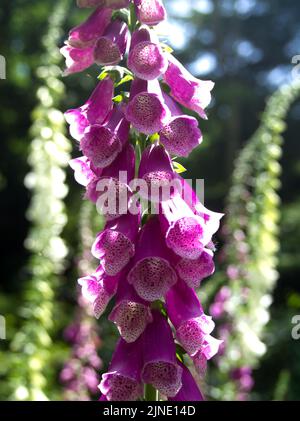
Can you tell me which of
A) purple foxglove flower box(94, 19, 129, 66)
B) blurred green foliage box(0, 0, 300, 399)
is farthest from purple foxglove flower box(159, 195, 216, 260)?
blurred green foliage box(0, 0, 300, 399)

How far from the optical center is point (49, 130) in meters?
3.70

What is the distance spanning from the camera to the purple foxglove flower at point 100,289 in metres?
1.28

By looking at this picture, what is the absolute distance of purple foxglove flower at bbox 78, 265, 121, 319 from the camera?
4.21 ft

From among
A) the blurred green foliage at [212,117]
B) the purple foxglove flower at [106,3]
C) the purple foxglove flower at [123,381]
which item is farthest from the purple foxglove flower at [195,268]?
the blurred green foliage at [212,117]

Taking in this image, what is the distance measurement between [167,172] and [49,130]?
261 centimetres

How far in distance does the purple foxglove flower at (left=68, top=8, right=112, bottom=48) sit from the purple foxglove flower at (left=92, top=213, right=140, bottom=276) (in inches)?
17.5

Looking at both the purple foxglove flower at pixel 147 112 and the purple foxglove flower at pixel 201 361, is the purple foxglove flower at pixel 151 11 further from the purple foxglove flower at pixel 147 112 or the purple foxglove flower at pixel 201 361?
the purple foxglove flower at pixel 201 361

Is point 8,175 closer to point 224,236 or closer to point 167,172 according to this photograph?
point 224,236

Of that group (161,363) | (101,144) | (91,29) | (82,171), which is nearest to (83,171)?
(82,171)

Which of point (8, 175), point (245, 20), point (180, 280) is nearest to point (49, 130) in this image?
point (180, 280)

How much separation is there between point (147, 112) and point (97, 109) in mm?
169

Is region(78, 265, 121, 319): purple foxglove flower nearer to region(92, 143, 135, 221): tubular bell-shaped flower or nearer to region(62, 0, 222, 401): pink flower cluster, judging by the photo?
region(62, 0, 222, 401): pink flower cluster

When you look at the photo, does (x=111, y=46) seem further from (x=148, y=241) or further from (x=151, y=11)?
(x=148, y=241)

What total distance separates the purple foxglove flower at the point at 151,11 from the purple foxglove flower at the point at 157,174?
0.28 m
